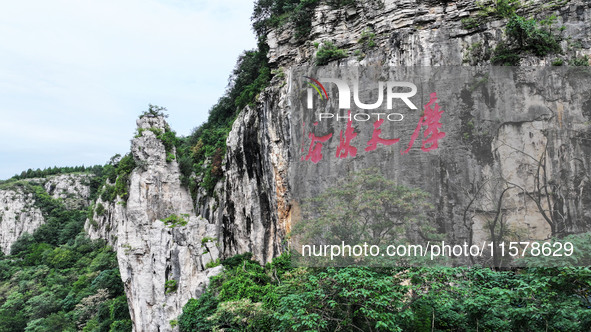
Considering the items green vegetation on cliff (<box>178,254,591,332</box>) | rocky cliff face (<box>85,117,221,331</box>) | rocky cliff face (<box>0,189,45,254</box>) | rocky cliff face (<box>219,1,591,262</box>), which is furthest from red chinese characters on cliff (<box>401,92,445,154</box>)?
rocky cliff face (<box>0,189,45,254</box>)

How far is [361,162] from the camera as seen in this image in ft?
30.1

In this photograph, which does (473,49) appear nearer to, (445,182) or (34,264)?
(445,182)

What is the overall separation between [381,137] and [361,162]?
0.82 m

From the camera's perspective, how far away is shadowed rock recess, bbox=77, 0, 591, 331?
26.4ft

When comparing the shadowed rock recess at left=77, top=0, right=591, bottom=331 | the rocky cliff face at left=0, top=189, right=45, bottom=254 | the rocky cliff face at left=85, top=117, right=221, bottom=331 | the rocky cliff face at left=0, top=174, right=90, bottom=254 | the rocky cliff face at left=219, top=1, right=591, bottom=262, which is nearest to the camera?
the rocky cliff face at left=219, top=1, right=591, bottom=262

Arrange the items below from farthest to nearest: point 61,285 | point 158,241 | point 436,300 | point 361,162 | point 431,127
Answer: point 61,285
point 158,241
point 361,162
point 431,127
point 436,300

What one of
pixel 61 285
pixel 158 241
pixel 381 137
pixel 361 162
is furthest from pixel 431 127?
pixel 61 285

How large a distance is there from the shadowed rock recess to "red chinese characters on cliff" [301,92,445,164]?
1.14 feet

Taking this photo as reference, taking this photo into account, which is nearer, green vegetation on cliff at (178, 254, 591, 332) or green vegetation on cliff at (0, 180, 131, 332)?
green vegetation on cliff at (178, 254, 591, 332)

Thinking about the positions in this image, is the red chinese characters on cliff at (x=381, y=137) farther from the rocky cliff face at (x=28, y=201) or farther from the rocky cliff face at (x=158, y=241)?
the rocky cliff face at (x=28, y=201)

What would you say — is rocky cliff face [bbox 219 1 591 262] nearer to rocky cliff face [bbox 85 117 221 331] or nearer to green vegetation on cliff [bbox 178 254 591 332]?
green vegetation on cliff [bbox 178 254 591 332]

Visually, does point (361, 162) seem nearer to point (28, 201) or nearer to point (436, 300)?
point (436, 300)

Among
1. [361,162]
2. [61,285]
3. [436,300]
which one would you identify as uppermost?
[361,162]

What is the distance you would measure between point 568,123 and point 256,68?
14.4 m
